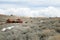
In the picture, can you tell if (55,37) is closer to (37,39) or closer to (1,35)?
(37,39)

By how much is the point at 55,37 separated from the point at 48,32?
91.5 inches

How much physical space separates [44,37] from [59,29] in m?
6.40

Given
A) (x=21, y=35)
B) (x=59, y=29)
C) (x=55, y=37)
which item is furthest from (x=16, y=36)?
(x=59, y=29)

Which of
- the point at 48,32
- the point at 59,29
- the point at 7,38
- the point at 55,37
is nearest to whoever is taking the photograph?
the point at 7,38

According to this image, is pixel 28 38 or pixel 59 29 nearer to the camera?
pixel 28 38

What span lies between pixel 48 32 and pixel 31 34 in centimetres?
309

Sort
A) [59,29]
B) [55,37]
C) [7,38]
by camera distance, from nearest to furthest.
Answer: [7,38] < [55,37] < [59,29]

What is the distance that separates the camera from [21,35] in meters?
26.8

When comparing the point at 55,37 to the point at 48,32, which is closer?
the point at 55,37

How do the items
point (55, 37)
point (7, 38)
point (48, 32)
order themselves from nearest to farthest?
point (7, 38) → point (55, 37) → point (48, 32)

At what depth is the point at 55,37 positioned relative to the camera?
89.5 feet

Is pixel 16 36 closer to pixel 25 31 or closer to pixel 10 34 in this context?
pixel 10 34

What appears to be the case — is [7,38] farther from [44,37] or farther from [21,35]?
[44,37]

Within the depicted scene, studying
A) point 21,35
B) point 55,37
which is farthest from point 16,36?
point 55,37
